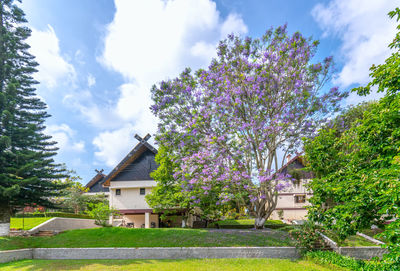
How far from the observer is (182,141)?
53.0 ft

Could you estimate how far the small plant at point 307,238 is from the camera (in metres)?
12.5

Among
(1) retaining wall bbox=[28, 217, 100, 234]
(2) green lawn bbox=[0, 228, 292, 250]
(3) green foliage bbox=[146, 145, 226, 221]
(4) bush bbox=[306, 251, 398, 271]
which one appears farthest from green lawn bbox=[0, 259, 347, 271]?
(3) green foliage bbox=[146, 145, 226, 221]

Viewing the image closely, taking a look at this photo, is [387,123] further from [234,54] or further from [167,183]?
[167,183]

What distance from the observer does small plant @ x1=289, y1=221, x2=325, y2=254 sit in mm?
12461

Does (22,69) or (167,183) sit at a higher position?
(22,69)

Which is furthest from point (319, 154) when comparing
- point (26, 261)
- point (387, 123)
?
point (26, 261)

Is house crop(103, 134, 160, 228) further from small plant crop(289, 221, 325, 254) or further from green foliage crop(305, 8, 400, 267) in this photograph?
green foliage crop(305, 8, 400, 267)

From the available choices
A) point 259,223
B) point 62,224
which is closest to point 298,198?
point 259,223

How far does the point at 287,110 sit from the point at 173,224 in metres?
16.4

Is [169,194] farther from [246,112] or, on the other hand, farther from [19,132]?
[19,132]

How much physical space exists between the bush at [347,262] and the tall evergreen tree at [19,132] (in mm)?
17658

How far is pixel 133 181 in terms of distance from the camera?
69.8 ft

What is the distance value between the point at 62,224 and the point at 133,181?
6384 mm

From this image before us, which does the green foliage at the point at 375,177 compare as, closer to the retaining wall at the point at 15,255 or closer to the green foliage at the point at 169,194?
the green foliage at the point at 169,194
